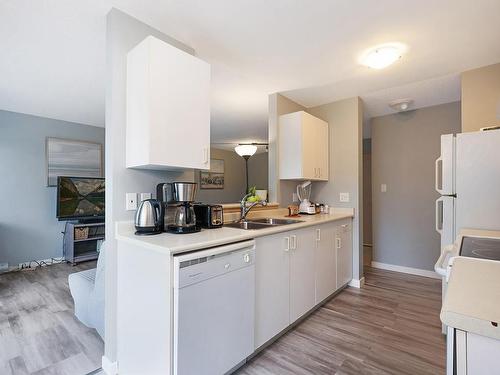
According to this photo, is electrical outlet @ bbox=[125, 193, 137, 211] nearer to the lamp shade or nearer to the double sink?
the double sink

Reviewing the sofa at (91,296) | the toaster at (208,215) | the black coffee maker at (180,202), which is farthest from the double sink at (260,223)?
the sofa at (91,296)

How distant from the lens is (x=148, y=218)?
157cm

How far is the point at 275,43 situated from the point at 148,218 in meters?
1.63

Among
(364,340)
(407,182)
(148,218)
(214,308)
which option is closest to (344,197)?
(407,182)

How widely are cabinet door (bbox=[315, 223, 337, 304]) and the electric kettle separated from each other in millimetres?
1496

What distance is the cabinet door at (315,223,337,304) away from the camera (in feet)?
8.07

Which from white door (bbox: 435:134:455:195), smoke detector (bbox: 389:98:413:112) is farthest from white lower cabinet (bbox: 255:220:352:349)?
smoke detector (bbox: 389:98:413:112)

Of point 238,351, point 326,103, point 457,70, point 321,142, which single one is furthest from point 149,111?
point 457,70

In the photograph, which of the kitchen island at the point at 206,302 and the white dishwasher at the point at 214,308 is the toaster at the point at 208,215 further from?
the white dishwasher at the point at 214,308

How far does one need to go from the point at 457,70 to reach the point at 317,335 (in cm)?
276

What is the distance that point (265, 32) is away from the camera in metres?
1.89

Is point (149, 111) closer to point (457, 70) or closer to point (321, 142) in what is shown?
point (321, 142)

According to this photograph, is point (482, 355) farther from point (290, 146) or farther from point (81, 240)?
point (81, 240)

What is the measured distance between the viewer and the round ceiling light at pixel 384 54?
6.81 ft
